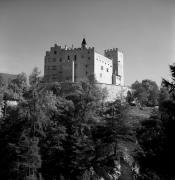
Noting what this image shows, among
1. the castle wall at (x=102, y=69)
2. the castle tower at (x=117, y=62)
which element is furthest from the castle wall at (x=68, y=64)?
the castle tower at (x=117, y=62)

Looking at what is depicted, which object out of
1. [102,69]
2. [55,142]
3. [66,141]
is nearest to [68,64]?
[102,69]

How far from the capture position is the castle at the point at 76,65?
62.1 m

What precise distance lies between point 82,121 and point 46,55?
33.3m

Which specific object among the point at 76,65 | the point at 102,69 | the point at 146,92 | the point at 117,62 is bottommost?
the point at 146,92

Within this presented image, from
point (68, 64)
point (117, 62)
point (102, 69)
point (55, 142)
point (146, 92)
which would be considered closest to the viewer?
point (55, 142)

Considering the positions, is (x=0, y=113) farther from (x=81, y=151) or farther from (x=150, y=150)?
(x=150, y=150)

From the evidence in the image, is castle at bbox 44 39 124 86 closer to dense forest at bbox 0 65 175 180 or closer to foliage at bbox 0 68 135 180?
dense forest at bbox 0 65 175 180

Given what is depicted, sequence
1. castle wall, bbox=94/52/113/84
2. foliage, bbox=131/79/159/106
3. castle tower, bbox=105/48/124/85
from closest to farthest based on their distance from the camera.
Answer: foliage, bbox=131/79/159/106 < castle wall, bbox=94/52/113/84 < castle tower, bbox=105/48/124/85

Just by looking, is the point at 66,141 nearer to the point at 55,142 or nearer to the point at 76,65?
the point at 55,142

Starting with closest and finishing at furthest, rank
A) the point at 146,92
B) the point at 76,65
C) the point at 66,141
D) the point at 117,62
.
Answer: the point at 66,141
the point at 146,92
the point at 76,65
the point at 117,62

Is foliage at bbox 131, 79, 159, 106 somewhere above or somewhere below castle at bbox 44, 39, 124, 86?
below

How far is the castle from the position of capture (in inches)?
2443

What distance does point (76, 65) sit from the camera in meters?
63.1

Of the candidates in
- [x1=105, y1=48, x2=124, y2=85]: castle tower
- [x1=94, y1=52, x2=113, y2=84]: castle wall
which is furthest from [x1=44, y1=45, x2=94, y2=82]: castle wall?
[x1=105, y1=48, x2=124, y2=85]: castle tower
